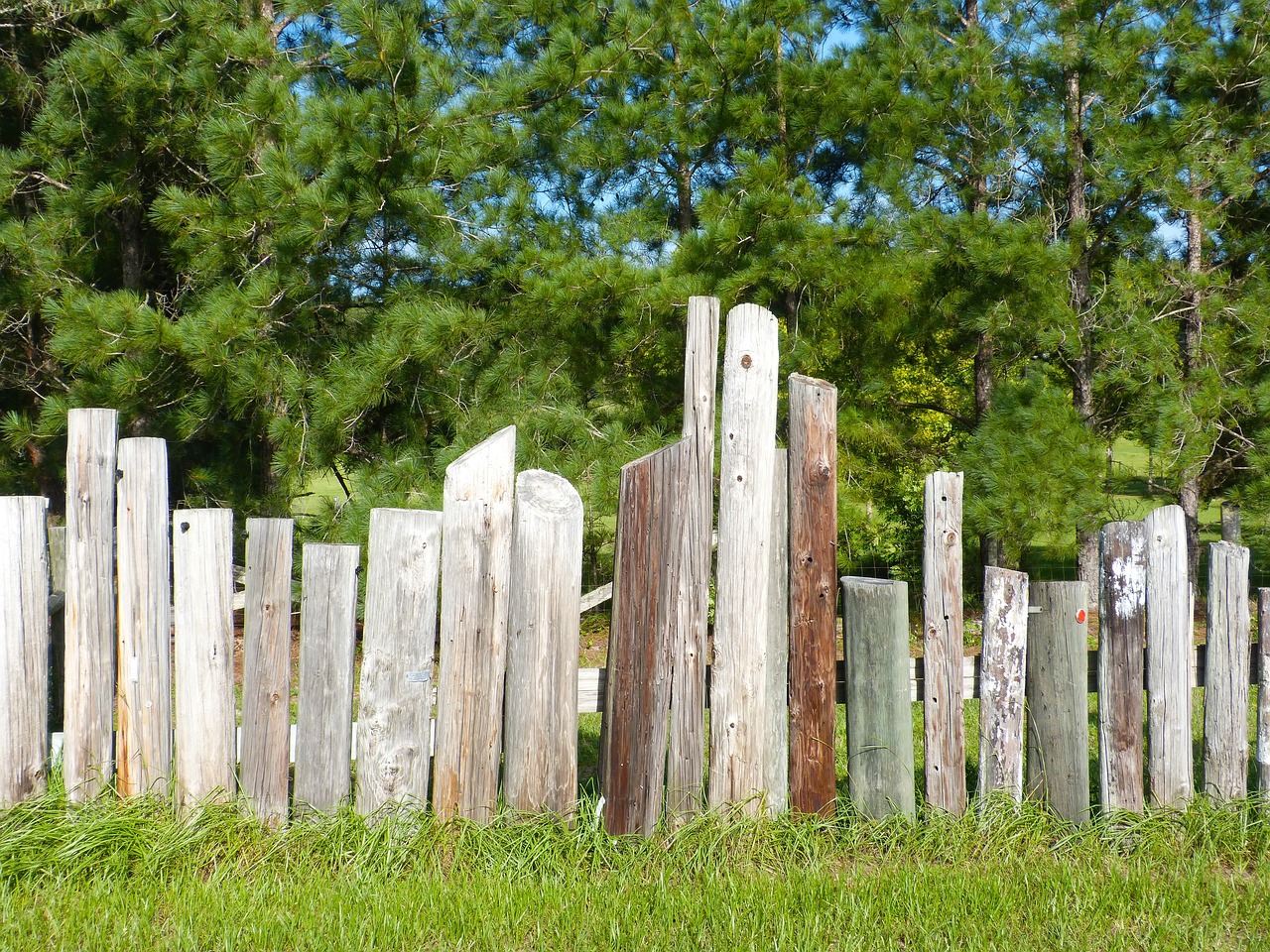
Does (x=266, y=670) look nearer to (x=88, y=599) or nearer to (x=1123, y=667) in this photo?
(x=88, y=599)

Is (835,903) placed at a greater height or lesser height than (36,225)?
lesser

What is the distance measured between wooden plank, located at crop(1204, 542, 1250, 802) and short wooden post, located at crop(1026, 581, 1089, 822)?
48 centimetres

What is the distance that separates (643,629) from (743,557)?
361mm

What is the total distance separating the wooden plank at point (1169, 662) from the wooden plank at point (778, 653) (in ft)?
3.72

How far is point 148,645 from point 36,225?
13.8 feet

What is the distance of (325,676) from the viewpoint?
104 inches

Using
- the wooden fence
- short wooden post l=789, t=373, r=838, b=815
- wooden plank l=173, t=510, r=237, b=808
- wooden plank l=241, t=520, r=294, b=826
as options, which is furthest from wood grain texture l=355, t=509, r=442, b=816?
short wooden post l=789, t=373, r=838, b=815

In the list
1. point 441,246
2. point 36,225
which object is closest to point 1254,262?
point 441,246

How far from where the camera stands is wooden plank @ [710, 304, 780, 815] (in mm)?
2699

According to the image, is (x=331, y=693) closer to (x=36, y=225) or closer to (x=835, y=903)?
(x=835, y=903)

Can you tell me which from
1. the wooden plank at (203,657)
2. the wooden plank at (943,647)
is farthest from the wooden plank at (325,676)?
the wooden plank at (943,647)

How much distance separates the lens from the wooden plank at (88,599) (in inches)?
105

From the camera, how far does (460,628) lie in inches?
104

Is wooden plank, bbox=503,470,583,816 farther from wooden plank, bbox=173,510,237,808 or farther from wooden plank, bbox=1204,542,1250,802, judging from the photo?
wooden plank, bbox=1204,542,1250,802
